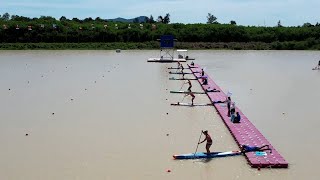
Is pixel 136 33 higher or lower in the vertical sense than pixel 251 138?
higher

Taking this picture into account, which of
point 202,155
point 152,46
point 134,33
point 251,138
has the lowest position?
point 202,155

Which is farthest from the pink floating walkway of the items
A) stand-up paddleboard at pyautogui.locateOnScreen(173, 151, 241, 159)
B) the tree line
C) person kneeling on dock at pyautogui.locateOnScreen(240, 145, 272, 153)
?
the tree line

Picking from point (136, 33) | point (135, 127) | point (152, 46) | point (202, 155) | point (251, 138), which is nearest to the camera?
point (202, 155)

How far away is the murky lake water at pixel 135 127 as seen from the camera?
1144 centimetres

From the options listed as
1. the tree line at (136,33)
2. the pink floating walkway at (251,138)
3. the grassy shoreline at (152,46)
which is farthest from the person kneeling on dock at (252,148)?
the tree line at (136,33)

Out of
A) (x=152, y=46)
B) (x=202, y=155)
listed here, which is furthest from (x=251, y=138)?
(x=152, y=46)

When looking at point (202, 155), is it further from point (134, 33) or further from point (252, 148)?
point (134, 33)

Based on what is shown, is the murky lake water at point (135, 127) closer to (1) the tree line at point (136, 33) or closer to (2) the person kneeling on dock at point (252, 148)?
(2) the person kneeling on dock at point (252, 148)

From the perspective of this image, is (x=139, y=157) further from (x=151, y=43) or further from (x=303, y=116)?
(x=151, y=43)

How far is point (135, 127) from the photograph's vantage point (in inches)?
617

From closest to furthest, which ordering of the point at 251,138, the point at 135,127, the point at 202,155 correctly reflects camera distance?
the point at 202,155 < the point at 251,138 < the point at 135,127

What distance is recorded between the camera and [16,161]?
12.2 meters

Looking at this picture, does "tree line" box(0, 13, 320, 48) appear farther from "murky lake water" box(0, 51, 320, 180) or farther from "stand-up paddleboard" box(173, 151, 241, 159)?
"stand-up paddleboard" box(173, 151, 241, 159)

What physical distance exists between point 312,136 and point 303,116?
3.13m
